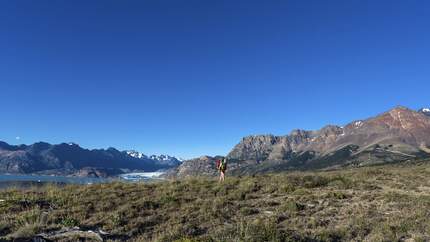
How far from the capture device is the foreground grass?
43.1ft

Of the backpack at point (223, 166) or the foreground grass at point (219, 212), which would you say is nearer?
the foreground grass at point (219, 212)

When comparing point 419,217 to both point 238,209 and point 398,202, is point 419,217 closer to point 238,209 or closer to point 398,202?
point 398,202

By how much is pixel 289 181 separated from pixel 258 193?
5.45m

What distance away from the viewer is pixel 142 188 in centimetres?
2488

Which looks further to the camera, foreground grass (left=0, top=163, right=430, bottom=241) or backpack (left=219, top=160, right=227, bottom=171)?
backpack (left=219, top=160, right=227, bottom=171)

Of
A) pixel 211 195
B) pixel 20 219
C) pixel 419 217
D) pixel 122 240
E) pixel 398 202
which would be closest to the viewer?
pixel 122 240

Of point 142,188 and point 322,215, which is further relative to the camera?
point 142,188

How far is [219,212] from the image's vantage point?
16984 mm

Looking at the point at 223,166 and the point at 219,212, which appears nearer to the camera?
the point at 219,212

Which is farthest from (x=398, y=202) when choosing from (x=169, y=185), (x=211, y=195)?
(x=169, y=185)

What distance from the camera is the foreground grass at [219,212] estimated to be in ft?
43.1

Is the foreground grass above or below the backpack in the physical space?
below

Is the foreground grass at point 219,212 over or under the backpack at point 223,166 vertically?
under

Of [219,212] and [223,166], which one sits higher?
[223,166]
